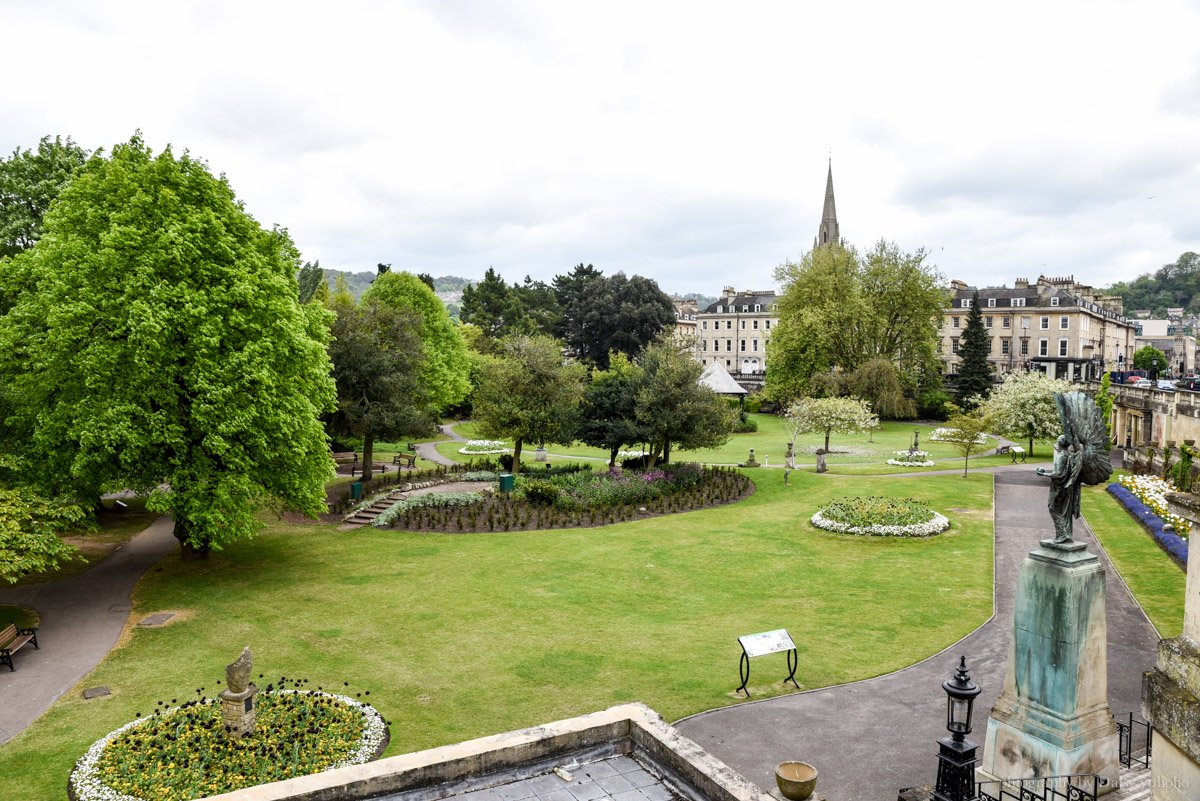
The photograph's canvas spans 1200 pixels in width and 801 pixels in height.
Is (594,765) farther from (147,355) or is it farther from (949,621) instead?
(147,355)

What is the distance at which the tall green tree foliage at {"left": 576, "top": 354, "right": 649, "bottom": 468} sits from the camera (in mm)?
39156

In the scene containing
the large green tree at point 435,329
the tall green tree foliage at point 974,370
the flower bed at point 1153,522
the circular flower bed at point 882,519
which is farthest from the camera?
the tall green tree foliage at point 974,370

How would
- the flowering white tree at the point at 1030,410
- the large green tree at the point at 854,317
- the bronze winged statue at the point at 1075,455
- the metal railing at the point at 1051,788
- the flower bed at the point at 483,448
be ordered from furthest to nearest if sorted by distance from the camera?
1. the large green tree at the point at 854,317
2. the flower bed at the point at 483,448
3. the flowering white tree at the point at 1030,410
4. the bronze winged statue at the point at 1075,455
5. the metal railing at the point at 1051,788

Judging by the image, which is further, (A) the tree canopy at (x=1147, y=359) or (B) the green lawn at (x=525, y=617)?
(A) the tree canopy at (x=1147, y=359)

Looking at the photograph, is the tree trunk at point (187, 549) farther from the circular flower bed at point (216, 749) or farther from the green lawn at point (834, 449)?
the green lawn at point (834, 449)

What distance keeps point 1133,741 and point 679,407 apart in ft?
82.0

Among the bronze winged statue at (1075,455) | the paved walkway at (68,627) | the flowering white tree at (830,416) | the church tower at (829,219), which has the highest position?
the church tower at (829,219)

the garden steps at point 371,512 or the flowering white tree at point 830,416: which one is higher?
the flowering white tree at point 830,416

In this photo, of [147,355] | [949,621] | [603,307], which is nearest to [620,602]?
[949,621]

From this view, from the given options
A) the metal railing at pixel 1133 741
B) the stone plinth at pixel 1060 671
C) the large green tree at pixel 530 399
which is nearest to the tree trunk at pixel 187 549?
the large green tree at pixel 530 399

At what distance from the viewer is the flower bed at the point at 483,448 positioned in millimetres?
52766

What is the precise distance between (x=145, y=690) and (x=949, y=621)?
18.6m

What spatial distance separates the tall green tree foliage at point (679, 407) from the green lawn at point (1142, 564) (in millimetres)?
16062

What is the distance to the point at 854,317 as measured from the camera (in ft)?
221
